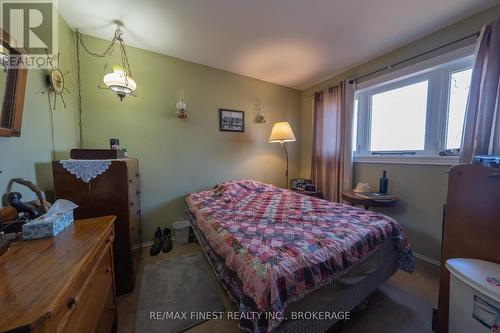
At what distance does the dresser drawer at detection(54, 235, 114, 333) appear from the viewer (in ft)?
2.05

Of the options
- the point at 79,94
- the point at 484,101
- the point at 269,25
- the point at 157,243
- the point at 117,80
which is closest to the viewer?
the point at 484,101

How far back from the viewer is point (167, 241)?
2.37m

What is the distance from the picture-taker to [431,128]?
6.93 feet

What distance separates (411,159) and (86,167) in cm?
332

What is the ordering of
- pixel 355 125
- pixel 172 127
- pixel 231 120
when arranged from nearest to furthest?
pixel 172 127 → pixel 355 125 → pixel 231 120

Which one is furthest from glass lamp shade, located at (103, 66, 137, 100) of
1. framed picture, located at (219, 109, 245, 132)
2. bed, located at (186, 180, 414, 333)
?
bed, located at (186, 180, 414, 333)

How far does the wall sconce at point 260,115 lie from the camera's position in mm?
3193

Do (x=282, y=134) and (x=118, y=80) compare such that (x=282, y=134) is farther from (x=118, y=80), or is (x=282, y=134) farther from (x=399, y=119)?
(x=118, y=80)

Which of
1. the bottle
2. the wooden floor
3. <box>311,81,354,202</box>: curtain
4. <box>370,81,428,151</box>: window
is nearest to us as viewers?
the wooden floor

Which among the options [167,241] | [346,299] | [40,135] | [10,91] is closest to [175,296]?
[167,241]

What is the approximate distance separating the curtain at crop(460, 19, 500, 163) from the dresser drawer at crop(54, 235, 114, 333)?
9.58 feet

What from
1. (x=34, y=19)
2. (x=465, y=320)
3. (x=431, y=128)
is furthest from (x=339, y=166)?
(x=34, y=19)

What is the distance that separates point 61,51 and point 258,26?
6.33ft

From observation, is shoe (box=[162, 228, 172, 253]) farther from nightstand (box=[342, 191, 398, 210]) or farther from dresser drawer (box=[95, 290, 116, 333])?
nightstand (box=[342, 191, 398, 210])
